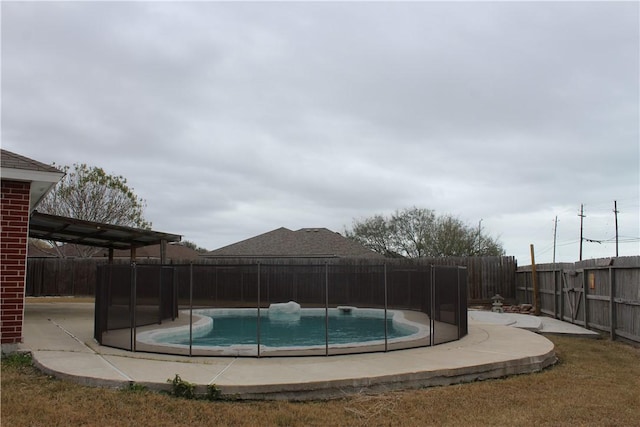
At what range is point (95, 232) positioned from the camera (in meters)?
15.4

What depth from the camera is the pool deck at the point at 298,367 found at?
6.04m

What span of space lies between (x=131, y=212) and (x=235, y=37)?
2387 cm

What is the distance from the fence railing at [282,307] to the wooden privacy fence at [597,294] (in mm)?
3343

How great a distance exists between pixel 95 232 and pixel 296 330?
7.75m

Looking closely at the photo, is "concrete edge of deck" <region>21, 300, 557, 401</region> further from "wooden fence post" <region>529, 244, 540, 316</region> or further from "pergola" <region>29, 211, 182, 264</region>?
"wooden fence post" <region>529, 244, 540, 316</region>

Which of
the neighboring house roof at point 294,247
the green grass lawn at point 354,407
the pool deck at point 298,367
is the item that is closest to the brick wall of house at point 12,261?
the pool deck at point 298,367

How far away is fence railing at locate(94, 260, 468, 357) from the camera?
8688 millimetres

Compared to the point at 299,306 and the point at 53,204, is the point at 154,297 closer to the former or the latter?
the point at 299,306

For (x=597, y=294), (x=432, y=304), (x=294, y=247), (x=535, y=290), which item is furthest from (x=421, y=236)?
(x=432, y=304)

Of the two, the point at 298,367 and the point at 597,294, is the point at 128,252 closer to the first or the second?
the point at 597,294

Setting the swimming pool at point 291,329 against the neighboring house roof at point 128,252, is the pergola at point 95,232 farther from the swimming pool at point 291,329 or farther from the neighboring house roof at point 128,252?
the neighboring house roof at point 128,252

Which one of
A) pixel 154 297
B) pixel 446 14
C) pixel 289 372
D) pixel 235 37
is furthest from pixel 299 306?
pixel 446 14

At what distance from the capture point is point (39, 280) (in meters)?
26.4

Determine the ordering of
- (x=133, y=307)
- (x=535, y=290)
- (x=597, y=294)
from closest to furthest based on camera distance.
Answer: (x=133, y=307), (x=597, y=294), (x=535, y=290)
